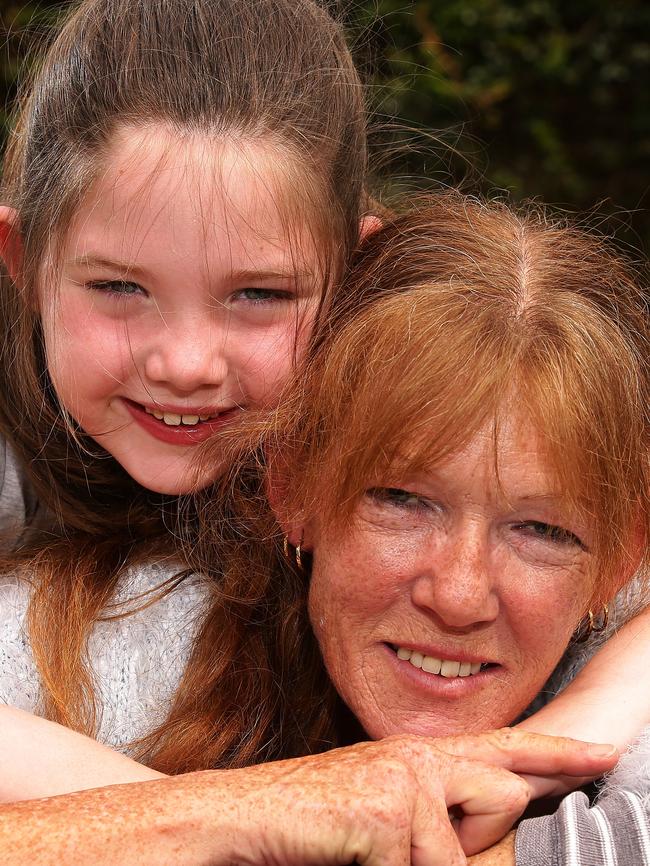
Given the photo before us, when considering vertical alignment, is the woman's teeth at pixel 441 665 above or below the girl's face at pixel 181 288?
below

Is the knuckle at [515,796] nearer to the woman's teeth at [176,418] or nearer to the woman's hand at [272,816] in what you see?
the woman's hand at [272,816]

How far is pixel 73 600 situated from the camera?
9.84 ft

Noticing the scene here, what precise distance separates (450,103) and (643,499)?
14.9ft

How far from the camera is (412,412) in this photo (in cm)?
250

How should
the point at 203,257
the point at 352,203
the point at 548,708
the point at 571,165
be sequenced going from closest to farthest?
the point at 548,708, the point at 203,257, the point at 352,203, the point at 571,165

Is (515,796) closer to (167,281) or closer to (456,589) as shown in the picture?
(456,589)

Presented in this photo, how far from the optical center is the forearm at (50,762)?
240 cm

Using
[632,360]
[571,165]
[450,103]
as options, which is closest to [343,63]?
[632,360]

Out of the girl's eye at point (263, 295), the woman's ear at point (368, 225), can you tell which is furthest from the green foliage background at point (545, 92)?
the girl's eye at point (263, 295)

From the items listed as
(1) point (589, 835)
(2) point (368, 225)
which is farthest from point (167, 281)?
(1) point (589, 835)

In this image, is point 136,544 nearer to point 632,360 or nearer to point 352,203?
point 352,203

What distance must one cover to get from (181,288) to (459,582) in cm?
107

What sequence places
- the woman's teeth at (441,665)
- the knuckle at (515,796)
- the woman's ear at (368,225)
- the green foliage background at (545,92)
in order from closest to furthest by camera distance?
the knuckle at (515,796)
the woman's teeth at (441,665)
the woman's ear at (368,225)
the green foliage background at (545,92)

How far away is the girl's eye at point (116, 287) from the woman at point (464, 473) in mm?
535
